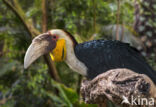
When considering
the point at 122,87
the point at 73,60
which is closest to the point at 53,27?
the point at 73,60

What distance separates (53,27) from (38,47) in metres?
1.28

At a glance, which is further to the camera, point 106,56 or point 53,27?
point 53,27

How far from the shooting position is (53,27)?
233cm

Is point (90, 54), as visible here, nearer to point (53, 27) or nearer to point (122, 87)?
point (122, 87)

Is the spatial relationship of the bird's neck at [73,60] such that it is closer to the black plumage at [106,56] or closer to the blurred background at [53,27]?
the black plumage at [106,56]

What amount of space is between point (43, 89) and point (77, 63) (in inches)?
38.4

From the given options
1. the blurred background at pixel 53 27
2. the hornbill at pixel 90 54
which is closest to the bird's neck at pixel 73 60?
the hornbill at pixel 90 54

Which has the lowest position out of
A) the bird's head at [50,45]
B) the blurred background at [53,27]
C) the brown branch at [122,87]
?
the blurred background at [53,27]

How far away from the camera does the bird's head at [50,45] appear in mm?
1063

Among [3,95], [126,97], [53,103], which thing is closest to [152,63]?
[53,103]

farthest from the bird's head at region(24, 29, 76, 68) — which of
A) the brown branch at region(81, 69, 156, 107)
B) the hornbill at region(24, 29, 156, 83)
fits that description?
the brown branch at region(81, 69, 156, 107)

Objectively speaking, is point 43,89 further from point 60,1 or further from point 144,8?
point 144,8

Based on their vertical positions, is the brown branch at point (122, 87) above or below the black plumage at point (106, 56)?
above

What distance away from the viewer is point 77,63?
1.15 metres
